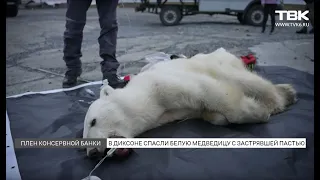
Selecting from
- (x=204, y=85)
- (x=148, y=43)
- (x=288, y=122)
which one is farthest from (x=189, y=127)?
(x=148, y=43)

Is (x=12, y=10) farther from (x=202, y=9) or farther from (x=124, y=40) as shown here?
(x=202, y=9)

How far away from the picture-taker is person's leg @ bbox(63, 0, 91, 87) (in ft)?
5.12

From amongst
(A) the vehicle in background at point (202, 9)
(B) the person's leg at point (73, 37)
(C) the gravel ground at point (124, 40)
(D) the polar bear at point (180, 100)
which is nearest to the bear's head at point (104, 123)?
(D) the polar bear at point (180, 100)

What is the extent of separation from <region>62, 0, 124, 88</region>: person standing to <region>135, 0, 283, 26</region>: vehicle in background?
0.25 meters

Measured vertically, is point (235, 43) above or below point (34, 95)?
above

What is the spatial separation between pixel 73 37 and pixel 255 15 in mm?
902

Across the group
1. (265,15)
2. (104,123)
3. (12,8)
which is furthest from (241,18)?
(12,8)

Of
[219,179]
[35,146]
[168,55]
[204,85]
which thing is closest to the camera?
[219,179]

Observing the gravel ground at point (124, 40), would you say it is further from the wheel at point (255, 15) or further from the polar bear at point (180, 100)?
the polar bear at point (180, 100)

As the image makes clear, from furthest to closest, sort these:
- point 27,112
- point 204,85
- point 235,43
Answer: point 235,43, point 27,112, point 204,85

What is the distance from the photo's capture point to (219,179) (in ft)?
3.26

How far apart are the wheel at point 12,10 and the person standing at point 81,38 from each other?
344mm

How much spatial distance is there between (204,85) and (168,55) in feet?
1.88

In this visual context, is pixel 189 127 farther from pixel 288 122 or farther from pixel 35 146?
pixel 35 146
